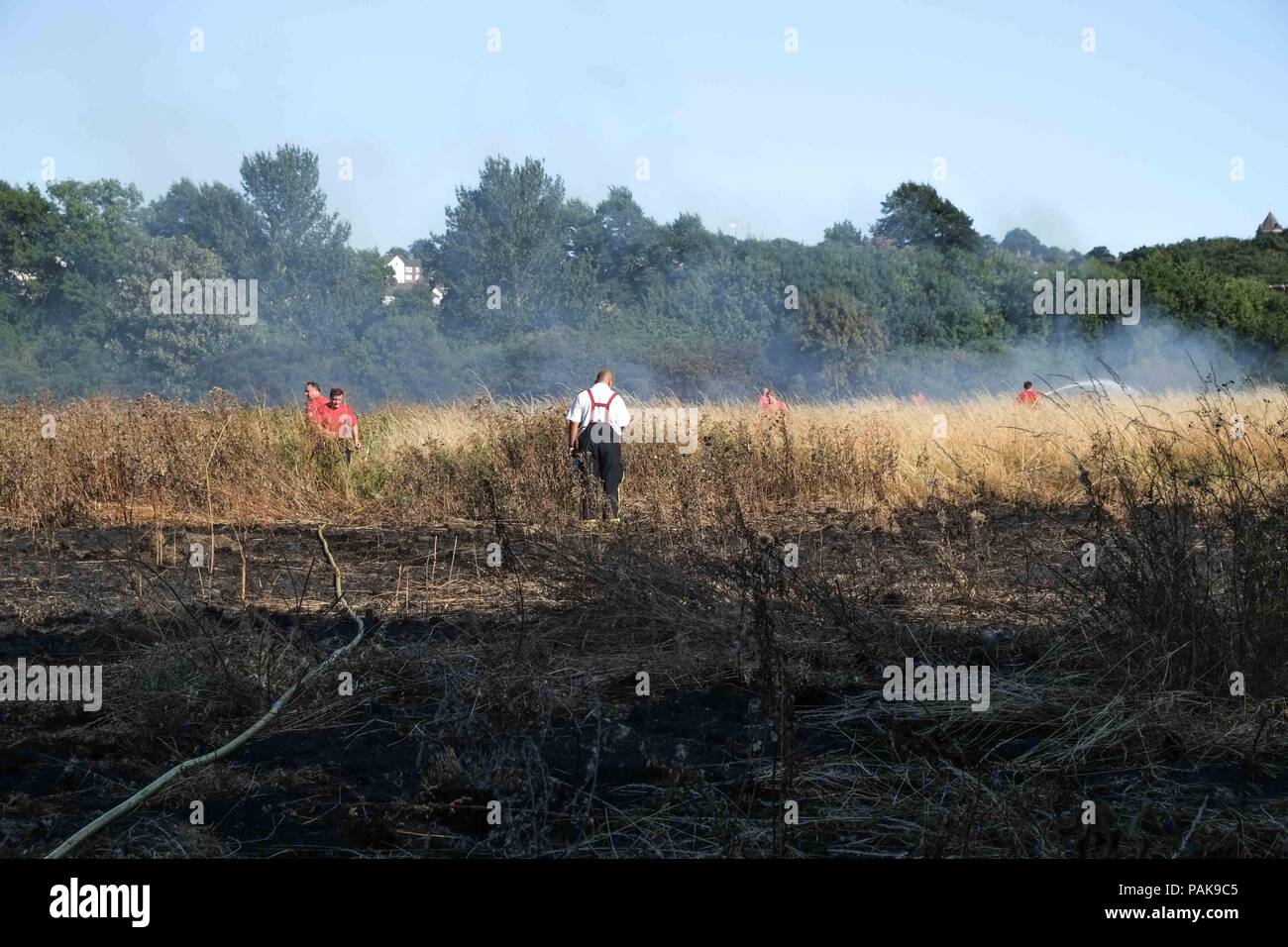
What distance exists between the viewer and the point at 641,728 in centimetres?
431

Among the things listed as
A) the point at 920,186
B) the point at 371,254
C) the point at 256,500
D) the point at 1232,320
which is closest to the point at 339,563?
the point at 256,500

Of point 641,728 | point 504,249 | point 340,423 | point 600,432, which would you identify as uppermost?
point 504,249

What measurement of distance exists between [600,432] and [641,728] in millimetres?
6664

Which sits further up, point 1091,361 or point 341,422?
point 1091,361

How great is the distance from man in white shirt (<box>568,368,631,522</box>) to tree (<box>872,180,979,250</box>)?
29.9 m

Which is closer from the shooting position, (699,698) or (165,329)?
(699,698)

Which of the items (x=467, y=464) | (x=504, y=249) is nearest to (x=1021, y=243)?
(x=504, y=249)

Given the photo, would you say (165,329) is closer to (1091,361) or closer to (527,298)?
Answer: (527,298)

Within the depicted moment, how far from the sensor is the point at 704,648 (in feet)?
16.7

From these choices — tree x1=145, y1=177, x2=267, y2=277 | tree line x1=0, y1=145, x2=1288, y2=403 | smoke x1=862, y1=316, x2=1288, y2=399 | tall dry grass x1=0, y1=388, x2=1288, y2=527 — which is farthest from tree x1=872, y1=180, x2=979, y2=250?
tall dry grass x1=0, y1=388, x2=1288, y2=527

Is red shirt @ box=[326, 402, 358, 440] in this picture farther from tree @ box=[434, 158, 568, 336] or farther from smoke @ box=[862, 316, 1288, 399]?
tree @ box=[434, 158, 568, 336]

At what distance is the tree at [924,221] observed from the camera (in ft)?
129

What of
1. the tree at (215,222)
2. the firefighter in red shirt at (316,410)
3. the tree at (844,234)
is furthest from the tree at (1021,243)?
the firefighter in red shirt at (316,410)

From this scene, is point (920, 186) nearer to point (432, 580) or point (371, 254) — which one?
point (371, 254)
